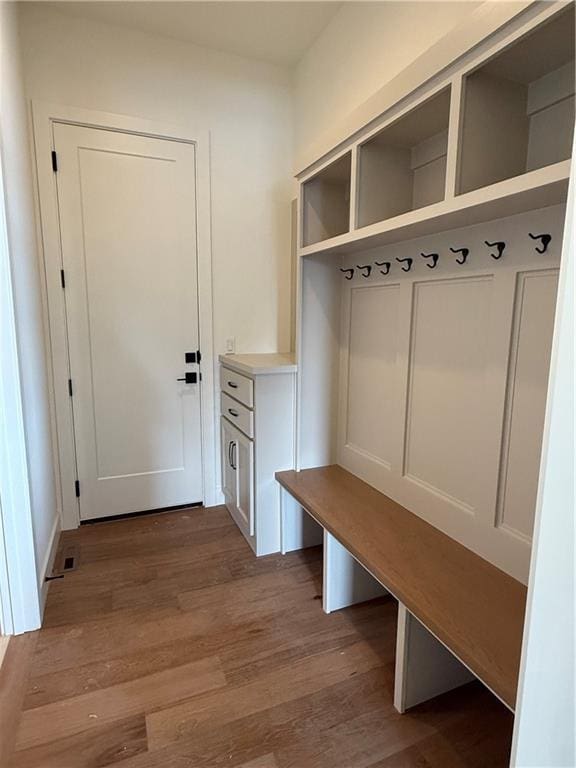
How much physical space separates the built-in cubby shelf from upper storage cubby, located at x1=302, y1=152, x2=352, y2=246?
45cm

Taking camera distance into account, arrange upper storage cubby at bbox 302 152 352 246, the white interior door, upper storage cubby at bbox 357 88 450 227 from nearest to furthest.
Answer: upper storage cubby at bbox 357 88 450 227 → upper storage cubby at bbox 302 152 352 246 → the white interior door

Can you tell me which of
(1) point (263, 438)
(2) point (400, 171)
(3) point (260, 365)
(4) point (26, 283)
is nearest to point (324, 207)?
(2) point (400, 171)

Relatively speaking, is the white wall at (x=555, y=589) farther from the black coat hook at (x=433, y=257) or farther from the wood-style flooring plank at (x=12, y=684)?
the wood-style flooring plank at (x=12, y=684)

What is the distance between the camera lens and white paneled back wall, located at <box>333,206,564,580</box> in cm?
129

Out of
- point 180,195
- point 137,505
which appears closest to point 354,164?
point 180,195

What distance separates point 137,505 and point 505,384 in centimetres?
236

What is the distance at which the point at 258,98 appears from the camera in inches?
107

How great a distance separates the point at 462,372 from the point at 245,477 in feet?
4.39

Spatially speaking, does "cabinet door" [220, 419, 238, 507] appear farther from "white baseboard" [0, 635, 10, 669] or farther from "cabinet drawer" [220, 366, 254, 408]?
"white baseboard" [0, 635, 10, 669]

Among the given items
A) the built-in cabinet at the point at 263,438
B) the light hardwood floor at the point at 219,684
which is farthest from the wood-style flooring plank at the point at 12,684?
the built-in cabinet at the point at 263,438

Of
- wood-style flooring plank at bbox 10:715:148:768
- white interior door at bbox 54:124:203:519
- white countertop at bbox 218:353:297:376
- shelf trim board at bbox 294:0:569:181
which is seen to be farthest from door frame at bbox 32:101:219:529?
wood-style flooring plank at bbox 10:715:148:768

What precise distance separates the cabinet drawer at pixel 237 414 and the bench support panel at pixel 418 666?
1.17 meters

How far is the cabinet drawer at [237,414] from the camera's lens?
7.42ft

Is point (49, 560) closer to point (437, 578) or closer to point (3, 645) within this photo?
point (3, 645)
